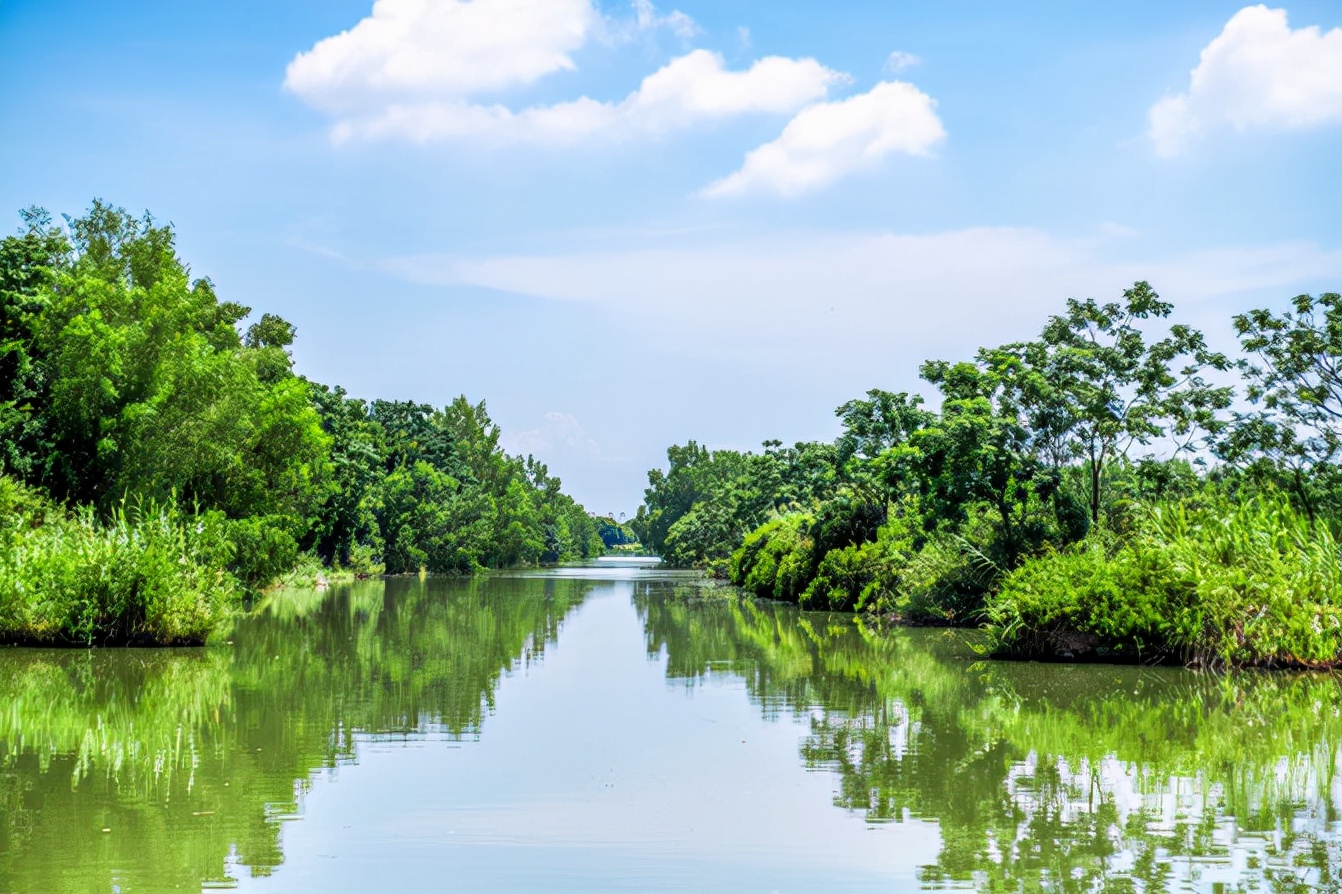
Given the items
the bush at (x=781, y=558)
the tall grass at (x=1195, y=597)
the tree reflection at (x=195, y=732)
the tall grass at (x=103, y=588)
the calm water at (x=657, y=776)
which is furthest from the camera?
the bush at (x=781, y=558)

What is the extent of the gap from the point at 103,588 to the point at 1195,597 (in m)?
17.8

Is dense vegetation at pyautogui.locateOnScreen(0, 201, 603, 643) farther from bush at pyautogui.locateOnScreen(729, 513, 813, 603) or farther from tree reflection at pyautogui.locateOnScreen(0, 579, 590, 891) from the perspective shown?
bush at pyautogui.locateOnScreen(729, 513, 813, 603)

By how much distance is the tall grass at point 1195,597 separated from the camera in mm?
18656

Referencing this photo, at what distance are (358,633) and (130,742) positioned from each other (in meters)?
15.0

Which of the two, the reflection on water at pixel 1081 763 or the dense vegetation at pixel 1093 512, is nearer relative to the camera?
the reflection on water at pixel 1081 763

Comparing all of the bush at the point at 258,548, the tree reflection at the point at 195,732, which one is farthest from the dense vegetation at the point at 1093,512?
the bush at the point at 258,548

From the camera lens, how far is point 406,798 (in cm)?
983

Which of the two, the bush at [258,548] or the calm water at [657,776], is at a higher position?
the bush at [258,548]

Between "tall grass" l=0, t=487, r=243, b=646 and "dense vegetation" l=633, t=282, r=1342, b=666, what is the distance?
1405 centimetres

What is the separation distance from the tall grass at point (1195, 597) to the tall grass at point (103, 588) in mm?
13889

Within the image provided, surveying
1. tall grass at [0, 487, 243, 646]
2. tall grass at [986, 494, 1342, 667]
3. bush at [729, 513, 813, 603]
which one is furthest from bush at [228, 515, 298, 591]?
tall grass at [986, 494, 1342, 667]

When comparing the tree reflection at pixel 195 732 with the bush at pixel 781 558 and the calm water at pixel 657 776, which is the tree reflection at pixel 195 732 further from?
the bush at pixel 781 558

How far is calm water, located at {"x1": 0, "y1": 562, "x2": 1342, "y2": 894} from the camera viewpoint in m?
7.81

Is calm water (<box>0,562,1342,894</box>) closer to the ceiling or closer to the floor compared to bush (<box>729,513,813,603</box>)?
closer to the floor
